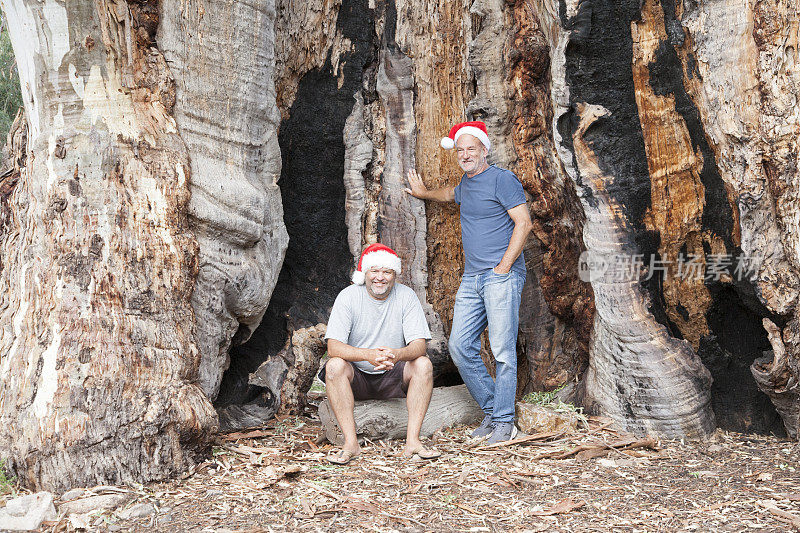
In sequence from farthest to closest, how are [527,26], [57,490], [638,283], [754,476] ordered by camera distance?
1. [527,26]
2. [638,283]
3. [754,476]
4. [57,490]

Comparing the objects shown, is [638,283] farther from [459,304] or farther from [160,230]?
[160,230]

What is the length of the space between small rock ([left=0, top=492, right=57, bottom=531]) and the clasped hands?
179 cm

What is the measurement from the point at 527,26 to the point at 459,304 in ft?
6.47

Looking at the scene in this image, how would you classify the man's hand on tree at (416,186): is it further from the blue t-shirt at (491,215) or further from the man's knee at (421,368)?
the man's knee at (421,368)

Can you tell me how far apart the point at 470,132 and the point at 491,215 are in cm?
55

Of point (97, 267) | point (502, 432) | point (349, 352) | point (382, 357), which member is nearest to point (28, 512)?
point (97, 267)

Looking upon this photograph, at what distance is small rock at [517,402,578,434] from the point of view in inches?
179

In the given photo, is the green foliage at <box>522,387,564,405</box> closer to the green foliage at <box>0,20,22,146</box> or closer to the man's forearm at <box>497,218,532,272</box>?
the man's forearm at <box>497,218,532,272</box>

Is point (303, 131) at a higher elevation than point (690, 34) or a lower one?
lower

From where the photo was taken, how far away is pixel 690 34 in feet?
13.8

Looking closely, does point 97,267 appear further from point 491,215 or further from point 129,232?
point 491,215

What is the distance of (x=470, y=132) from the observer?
15.1 ft

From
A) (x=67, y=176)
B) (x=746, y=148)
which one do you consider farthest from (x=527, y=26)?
(x=67, y=176)

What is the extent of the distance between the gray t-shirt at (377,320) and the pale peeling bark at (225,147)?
655 millimetres
